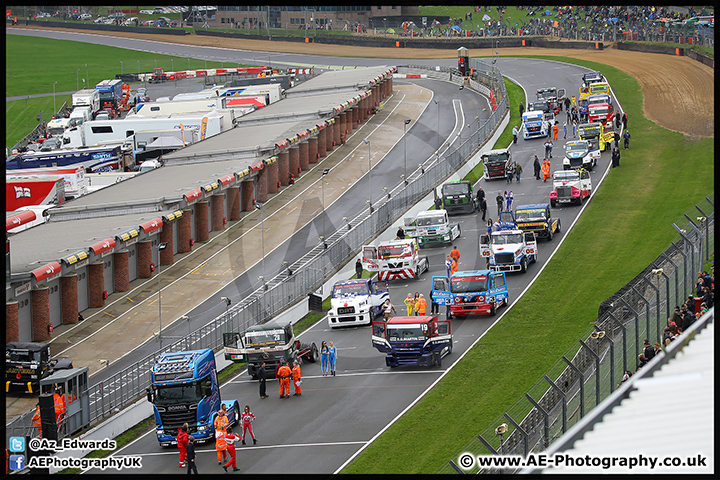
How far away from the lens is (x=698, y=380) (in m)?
15.7

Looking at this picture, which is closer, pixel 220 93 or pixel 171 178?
pixel 171 178

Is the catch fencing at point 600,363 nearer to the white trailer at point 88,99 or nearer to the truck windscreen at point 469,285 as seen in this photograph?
the truck windscreen at point 469,285

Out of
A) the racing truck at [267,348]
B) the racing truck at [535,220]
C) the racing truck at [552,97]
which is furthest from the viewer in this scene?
the racing truck at [552,97]

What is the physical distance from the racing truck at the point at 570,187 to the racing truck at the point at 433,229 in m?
7.60

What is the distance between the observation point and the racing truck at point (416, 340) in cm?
3522

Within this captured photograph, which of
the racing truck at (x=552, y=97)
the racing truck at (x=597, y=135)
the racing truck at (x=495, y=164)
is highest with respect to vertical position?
the racing truck at (x=552, y=97)

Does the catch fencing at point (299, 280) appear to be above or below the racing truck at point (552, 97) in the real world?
below

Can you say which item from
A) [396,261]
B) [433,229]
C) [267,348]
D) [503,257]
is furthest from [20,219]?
[503,257]

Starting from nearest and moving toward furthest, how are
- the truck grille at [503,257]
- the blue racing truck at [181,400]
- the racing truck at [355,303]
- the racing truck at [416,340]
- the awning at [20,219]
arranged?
the blue racing truck at [181,400]
the racing truck at [416,340]
the racing truck at [355,303]
the truck grille at [503,257]
the awning at [20,219]

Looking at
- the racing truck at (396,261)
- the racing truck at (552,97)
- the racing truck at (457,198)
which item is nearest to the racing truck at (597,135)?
the racing truck at (552,97)

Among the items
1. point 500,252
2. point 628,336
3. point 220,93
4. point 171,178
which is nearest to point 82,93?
point 220,93

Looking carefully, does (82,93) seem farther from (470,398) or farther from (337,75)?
(470,398)

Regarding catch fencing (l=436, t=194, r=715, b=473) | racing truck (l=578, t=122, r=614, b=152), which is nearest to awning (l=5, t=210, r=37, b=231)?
catch fencing (l=436, t=194, r=715, b=473)

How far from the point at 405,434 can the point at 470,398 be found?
129 inches
